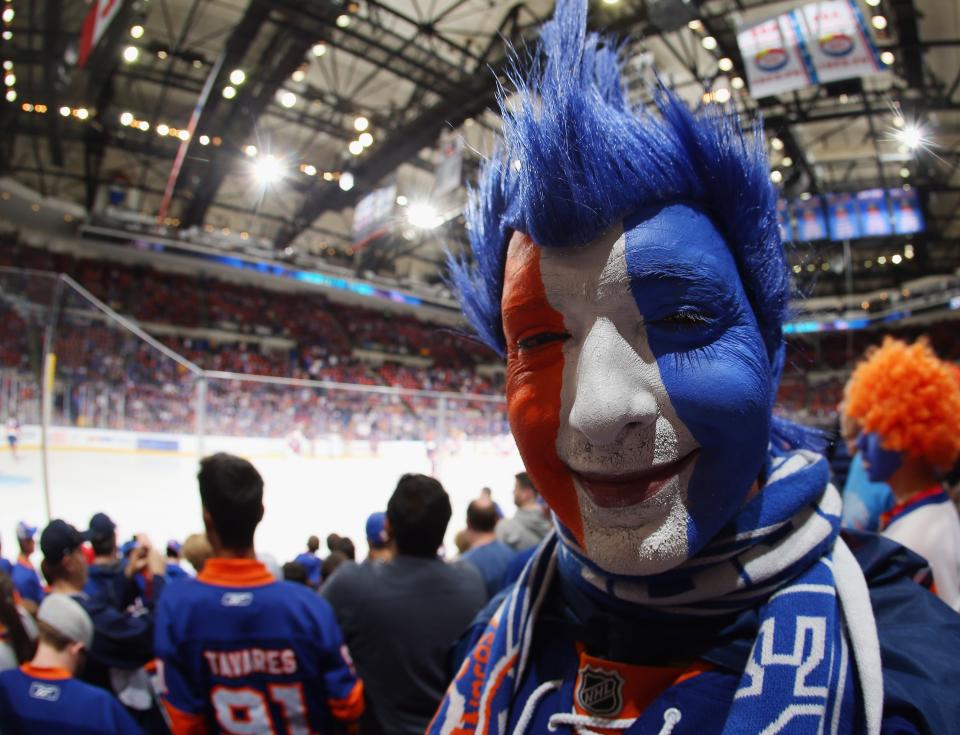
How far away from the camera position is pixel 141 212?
13969mm

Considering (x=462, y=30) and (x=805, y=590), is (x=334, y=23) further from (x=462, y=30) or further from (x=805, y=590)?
(x=805, y=590)

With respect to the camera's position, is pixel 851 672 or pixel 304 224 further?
pixel 304 224

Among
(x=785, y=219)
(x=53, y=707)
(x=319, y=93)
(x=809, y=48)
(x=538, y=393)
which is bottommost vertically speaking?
(x=53, y=707)

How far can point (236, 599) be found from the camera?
1.75 m

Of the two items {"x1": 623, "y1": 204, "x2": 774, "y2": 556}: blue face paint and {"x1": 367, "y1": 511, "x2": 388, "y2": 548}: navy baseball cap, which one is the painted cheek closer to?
{"x1": 623, "y1": 204, "x2": 774, "y2": 556}: blue face paint

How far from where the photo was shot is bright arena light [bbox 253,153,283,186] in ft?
30.7

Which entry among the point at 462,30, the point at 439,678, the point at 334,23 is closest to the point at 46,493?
the point at 439,678

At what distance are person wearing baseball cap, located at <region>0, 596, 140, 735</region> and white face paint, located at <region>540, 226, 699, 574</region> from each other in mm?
1703

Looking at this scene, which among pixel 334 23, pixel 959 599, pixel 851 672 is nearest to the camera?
pixel 851 672

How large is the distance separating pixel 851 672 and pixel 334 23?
8.67m

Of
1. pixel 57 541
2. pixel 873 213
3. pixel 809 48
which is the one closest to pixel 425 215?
pixel 809 48

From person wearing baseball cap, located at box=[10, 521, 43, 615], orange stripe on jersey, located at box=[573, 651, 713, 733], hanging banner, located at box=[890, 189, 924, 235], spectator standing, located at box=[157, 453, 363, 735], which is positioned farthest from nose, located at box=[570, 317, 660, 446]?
hanging banner, located at box=[890, 189, 924, 235]

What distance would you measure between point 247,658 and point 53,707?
1.71 ft

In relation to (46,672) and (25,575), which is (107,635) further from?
(25,575)
